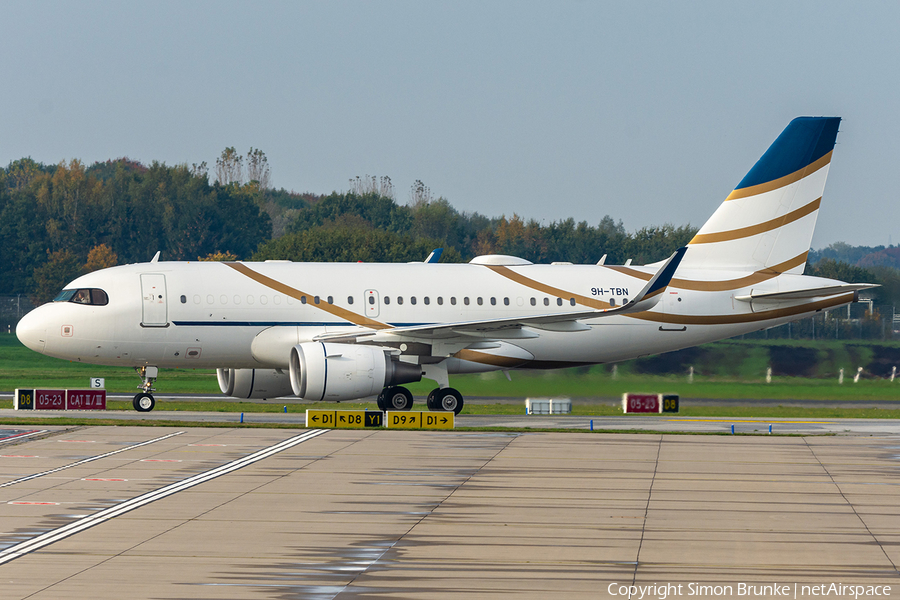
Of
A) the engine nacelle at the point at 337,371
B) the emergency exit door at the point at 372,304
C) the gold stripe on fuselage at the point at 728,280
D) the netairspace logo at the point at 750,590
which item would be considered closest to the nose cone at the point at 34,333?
the engine nacelle at the point at 337,371

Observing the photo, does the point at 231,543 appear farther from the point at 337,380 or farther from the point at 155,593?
the point at 337,380

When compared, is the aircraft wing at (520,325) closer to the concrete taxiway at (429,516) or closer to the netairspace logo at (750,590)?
the concrete taxiway at (429,516)

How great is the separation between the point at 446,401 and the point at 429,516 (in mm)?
16691

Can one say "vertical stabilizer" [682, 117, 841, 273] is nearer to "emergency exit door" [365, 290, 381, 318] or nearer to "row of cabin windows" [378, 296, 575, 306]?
"row of cabin windows" [378, 296, 575, 306]

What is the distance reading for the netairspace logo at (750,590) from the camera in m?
12.1

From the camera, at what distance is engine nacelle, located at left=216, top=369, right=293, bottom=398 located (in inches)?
1374

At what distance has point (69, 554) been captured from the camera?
543 inches

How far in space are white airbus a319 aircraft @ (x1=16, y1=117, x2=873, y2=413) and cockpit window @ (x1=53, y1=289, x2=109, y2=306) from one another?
44mm

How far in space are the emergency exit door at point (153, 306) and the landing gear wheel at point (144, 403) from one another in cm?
250

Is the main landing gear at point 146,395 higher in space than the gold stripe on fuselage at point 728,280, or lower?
lower

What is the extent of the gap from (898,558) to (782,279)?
23.4 m

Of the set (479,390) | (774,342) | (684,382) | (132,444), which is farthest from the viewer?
(774,342)

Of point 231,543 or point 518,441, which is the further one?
point 518,441

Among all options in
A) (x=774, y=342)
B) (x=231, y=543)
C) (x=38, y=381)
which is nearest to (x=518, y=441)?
(x=231, y=543)
